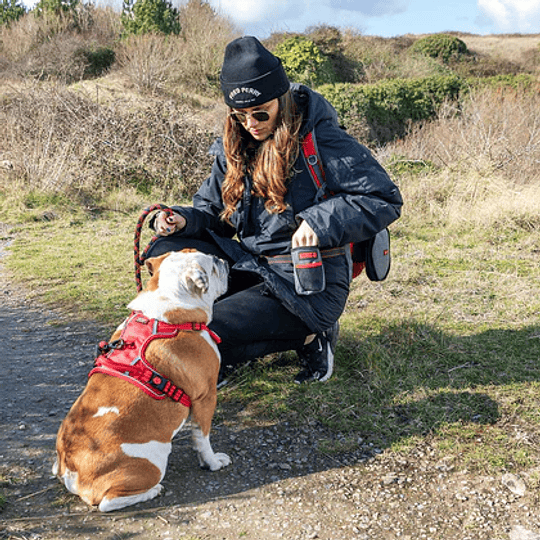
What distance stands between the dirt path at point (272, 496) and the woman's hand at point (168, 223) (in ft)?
3.95

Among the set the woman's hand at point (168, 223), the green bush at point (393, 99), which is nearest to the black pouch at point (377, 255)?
the woman's hand at point (168, 223)

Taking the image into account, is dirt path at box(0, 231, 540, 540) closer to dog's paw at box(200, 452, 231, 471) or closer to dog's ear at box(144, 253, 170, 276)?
dog's paw at box(200, 452, 231, 471)

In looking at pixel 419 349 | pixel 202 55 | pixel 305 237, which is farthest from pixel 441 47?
pixel 305 237

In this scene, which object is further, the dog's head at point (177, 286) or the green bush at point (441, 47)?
the green bush at point (441, 47)

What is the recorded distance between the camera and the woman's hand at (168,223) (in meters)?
3.52

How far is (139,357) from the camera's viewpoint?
2.56 metres

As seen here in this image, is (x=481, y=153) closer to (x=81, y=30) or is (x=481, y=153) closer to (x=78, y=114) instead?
(x=78, y=114)

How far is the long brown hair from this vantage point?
10.7 feet

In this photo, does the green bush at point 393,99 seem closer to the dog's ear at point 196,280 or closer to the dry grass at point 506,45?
the dog's ear at point 196,280

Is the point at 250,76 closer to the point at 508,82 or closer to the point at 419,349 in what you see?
the point at 419,349

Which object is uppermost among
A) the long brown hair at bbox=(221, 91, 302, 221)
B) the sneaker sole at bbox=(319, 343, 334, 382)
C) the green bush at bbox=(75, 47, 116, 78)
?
the green bush at bbox=(75, 47, 116, 78)

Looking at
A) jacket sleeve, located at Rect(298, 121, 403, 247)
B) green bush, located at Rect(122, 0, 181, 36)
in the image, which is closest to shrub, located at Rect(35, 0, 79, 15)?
green bush, located at Rect(122, 0, 181, 36)

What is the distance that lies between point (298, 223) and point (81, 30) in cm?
2197

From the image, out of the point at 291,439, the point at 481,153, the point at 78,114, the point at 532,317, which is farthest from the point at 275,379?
the point at 78,114
